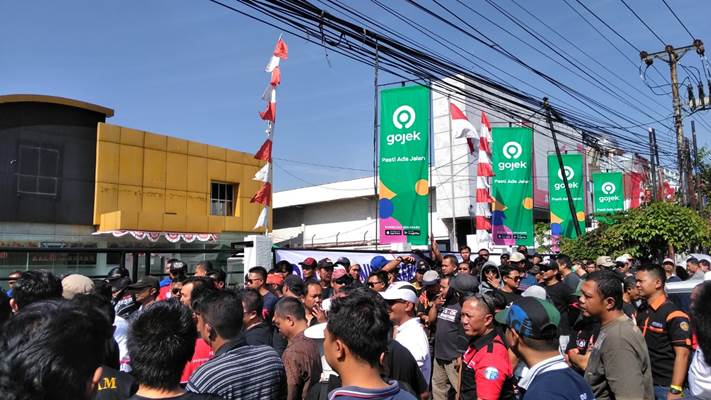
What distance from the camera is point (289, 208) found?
40219mm

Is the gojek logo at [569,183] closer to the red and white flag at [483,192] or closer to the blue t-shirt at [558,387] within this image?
the red and white flag at [483,192]

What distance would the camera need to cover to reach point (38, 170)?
85.8ft

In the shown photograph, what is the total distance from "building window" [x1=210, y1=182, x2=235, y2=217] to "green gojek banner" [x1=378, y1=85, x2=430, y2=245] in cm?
2029

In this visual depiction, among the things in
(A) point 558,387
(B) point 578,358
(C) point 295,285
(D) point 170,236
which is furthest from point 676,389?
(D) point 170,236

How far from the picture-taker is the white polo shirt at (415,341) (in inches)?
175

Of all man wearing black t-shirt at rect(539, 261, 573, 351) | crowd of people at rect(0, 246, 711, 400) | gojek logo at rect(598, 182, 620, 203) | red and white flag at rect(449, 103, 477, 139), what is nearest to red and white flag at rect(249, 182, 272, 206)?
crowd of people at rect(0, 246, 711, 400)

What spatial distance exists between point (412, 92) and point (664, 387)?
32.3ft

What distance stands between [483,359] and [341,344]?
1581 millimetres

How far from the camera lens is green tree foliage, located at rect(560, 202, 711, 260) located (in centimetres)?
1502

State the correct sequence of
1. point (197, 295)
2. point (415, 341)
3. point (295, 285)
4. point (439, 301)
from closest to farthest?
point (197, 295), point (415, 341), point (295, 285), point (439, 301)

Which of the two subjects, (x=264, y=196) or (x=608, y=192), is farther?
(x=608, y=192)

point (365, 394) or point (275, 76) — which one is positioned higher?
point (275, 76)

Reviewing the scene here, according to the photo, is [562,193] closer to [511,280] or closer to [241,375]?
[511,280]

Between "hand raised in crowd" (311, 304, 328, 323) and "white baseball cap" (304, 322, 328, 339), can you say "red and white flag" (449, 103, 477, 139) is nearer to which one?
"hand raised in crowd" (311, 304, 328, 323)
